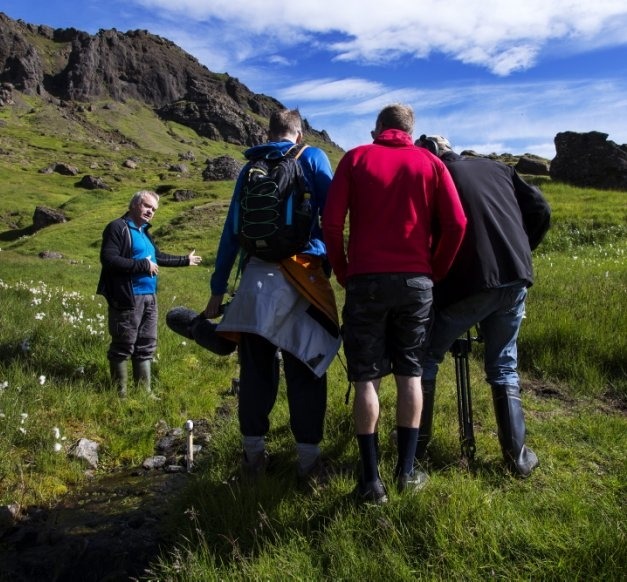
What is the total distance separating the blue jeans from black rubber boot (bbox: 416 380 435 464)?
8 cm

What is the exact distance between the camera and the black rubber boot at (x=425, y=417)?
4125 millimetres

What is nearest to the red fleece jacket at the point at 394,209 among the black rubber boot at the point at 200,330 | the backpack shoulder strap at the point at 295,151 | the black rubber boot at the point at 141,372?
the backpack shoulder strap at the point at 295,151

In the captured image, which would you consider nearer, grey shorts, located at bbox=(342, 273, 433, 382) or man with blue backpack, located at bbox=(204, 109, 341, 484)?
grey shorts, located at bbox=(342, 273, 433, 382)

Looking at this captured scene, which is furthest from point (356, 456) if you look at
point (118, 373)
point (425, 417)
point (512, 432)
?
point (118, 373)

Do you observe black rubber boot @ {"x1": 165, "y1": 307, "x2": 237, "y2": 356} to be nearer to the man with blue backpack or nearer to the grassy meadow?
the man with blue backpack

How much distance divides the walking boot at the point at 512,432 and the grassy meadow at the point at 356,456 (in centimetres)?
11

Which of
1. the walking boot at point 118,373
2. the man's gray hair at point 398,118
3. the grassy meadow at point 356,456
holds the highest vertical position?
the man's gray hair at point 398,118

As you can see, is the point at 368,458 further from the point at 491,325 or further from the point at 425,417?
the point at 491,325

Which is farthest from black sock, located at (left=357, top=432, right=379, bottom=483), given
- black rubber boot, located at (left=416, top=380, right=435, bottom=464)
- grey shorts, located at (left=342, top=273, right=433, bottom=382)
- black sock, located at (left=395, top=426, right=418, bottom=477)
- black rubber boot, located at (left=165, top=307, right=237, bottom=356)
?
black rubber boot, located at (left=165, top=307, right=237, bottom=356)

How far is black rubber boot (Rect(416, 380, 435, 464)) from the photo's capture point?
4.12 m

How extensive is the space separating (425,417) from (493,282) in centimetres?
115

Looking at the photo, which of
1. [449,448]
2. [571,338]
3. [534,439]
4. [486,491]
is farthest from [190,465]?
[571,338]

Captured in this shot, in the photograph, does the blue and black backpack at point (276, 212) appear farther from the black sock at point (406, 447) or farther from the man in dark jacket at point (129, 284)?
the man in dark jacket at point (129, 284)

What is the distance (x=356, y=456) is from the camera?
14.3ft
